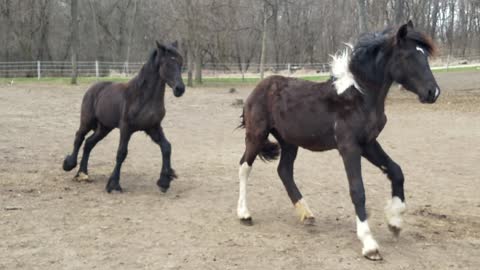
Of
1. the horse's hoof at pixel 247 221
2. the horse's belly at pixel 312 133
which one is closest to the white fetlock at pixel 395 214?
the horse's belly at pixel 312 133

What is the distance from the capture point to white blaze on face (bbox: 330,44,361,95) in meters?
5.57

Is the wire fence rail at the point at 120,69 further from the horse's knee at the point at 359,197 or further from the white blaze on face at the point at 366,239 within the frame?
the white blaze on face at the point at 366,239

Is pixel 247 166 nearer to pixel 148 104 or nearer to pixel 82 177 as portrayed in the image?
pixel 148 104

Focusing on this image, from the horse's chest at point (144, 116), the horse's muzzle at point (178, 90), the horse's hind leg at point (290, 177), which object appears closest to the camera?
the horse's hind leg at point (290, 177)

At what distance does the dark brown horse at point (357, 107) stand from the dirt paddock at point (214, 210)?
43cm

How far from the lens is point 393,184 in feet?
18.7

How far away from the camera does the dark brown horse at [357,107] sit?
5203 millimetres

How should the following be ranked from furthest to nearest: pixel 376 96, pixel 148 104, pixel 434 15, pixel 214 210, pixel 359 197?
1. pixel 434 15
2. pixel 148 104
3. pixel 214 210
4. pixel 376 96
5. pixel 359 197

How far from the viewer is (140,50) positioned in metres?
59.2

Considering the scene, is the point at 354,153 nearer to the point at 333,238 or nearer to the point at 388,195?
the point at 333,238

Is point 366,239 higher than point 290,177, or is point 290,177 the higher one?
point 290,177

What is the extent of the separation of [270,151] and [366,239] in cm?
198

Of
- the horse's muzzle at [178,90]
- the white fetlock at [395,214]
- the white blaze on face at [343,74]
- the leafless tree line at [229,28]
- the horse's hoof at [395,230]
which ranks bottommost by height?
the horse's hoof at [395,230]

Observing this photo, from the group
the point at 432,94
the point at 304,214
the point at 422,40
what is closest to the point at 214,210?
the point at 304,214
